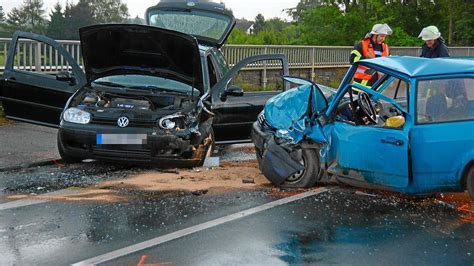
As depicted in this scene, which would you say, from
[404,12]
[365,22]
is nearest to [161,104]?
[365,22]

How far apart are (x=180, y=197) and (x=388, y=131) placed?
88.1 inches

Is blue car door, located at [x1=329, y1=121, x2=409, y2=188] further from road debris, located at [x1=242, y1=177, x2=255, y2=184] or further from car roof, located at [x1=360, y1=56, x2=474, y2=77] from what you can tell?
road debris, located at [x1=242, y1=177, x2=255, y2=184]

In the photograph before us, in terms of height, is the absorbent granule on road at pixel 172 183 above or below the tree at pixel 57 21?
below

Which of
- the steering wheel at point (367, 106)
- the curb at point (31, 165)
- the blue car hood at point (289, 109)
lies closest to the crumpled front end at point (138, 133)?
the curb at point (31, 165)

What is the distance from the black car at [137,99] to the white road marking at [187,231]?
1.63 metres

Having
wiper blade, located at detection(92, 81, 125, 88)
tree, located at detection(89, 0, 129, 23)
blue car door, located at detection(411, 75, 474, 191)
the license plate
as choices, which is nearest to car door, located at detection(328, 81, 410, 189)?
blue car door, located at detection(411, 75, 474, 191)

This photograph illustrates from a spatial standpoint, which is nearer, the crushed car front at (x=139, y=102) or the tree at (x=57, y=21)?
the crushed car front at (x=139, y=102)

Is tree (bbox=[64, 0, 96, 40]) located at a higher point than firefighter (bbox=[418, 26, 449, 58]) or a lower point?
higher

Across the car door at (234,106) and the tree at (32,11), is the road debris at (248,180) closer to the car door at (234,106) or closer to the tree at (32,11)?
the car door at (234,106)

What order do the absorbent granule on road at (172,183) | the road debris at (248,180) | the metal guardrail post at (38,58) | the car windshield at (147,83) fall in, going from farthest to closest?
the metal guardrail post at (38,58)
the car windshield at (147,83)
the road debris at (248,180)
the absorbent granule on road at (172,183)

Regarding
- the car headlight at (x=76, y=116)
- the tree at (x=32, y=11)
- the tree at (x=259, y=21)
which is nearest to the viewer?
the car headlight at (x=76, y=116)

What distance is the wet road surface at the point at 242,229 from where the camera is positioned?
4.62 meters

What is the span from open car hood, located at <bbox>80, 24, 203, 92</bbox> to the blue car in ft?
4.84

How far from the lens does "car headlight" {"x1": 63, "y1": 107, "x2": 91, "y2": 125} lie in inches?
295
